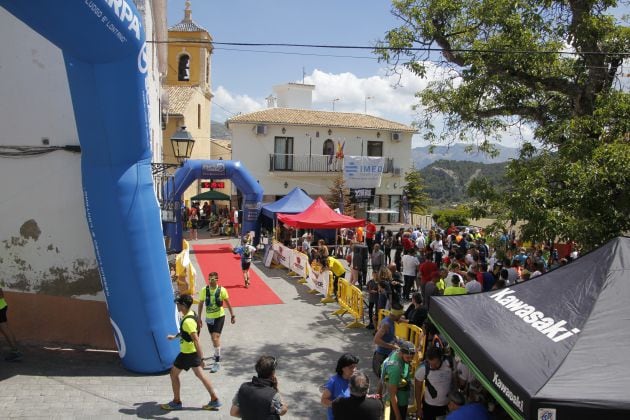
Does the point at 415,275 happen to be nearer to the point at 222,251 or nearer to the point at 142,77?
the point at 142,77

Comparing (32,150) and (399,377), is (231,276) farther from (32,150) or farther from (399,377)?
(399,377)

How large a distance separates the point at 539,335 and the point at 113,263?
5819 millimetres

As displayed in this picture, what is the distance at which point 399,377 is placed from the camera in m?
5.79

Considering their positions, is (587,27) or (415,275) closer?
(587,27)

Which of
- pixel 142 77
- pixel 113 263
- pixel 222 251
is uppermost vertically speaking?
pixel 142 77

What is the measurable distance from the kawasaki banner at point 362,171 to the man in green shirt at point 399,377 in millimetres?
27399

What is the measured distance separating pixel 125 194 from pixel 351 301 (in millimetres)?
5682

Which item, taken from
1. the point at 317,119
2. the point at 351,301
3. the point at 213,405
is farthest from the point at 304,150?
the point at 213,405

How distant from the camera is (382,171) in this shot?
34.8 m

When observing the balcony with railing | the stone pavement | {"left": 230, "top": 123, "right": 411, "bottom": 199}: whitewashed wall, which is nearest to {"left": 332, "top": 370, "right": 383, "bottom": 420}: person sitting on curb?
the stone pavement

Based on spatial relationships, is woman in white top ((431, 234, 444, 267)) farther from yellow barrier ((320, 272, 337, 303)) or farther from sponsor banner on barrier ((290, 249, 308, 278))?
yellow barrier ((320, 272, 337, 303))

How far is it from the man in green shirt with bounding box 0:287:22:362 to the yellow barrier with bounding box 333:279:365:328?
19.7 feet

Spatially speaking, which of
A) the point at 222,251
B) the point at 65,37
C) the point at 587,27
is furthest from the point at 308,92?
the point at 65,37

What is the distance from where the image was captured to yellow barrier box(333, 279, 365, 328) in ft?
35.9
